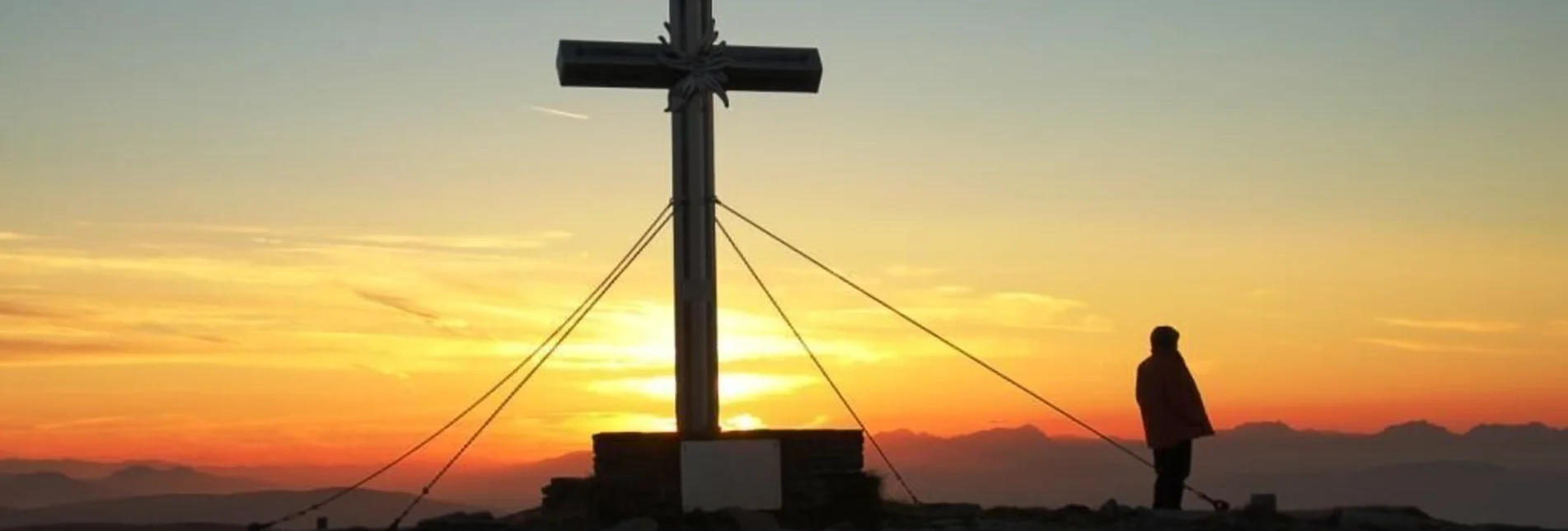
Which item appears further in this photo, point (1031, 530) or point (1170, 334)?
point (1170, 334)

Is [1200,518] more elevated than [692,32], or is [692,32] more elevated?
[692,32]

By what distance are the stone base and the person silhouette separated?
9.15 ft

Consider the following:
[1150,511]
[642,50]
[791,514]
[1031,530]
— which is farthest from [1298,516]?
[642,50]

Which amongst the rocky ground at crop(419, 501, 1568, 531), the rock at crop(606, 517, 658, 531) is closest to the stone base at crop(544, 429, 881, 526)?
the rocky ground at crop(419, 501, 1568, 531)

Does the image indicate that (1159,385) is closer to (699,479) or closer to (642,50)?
(699,479)

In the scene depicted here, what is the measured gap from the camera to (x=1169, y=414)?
21812mm

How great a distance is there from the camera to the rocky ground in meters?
19.9

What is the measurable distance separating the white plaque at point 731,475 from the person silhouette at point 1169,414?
12.2 feet

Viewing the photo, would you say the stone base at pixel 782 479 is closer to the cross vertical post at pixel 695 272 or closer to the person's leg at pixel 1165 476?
the cross vertical post at pixel 695 272

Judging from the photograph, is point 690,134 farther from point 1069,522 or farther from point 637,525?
point 1069,522

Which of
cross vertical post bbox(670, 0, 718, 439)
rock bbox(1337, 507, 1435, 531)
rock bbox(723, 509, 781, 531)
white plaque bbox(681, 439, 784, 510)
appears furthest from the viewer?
cross vertical post bbox(670, 0, 718, 439)

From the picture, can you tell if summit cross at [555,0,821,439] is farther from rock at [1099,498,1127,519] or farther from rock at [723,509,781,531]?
rock at [1099,498,1127,519]

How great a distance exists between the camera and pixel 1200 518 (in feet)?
65.8

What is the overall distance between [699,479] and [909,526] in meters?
2.01
